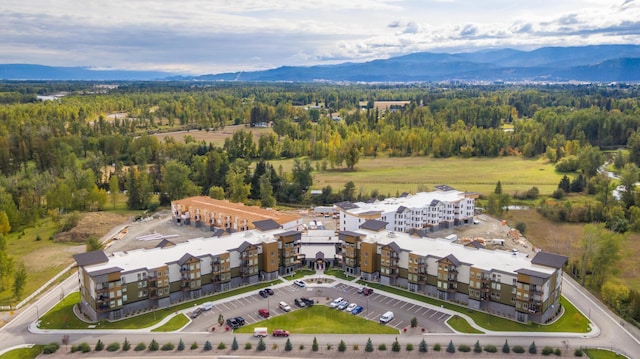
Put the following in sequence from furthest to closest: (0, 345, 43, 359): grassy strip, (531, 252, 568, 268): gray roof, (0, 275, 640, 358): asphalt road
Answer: (531, 252, 568, 268): gray roof
(0, 275, 640, 358): asphalt road
(0, 345, 43, 359): grassy strip

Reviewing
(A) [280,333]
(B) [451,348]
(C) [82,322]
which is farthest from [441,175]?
(C) [82,322]

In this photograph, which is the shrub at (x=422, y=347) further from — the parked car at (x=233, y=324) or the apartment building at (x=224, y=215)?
the apartment building at (x=224, y=215)

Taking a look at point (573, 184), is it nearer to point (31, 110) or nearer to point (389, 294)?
point (389, 294)

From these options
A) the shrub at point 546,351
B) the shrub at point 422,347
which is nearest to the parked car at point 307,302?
the shrub at point 422,347

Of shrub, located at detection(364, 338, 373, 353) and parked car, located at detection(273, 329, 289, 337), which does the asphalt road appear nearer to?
parked car, located at detection(273, 329, 289, 337)

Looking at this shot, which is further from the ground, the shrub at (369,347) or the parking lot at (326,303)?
the shrub at (369,347)

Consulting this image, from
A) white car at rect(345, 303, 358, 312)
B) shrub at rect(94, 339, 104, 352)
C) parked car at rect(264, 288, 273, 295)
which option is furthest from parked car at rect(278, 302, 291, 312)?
shrub at rect(94, 339, 104, 352)

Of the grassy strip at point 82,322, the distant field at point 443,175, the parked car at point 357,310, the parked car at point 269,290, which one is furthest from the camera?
the distant field at point 443,175

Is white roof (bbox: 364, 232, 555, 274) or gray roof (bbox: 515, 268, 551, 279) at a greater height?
gray roof (bbox: 515, 268, 551, 279)
